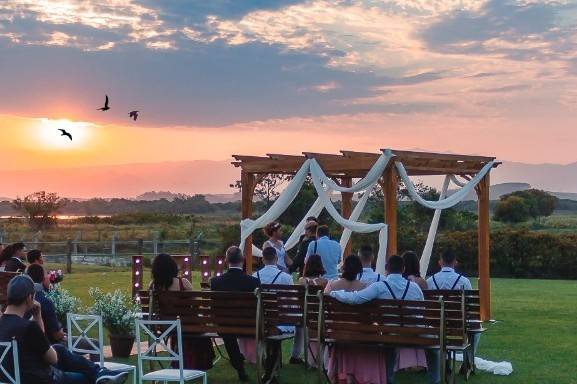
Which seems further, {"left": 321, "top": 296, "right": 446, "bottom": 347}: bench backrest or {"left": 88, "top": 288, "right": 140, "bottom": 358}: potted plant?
{"left": 88, "top": 288, "right": 140, "bottom": 358}: potted plant

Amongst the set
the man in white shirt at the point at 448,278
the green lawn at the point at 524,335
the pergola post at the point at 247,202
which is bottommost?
the green lawn at the point at 524,335

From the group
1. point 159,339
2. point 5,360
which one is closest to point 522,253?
point 159,339

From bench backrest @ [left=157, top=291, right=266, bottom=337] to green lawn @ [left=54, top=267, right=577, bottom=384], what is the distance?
28.2 inches

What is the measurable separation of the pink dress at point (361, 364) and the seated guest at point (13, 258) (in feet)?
18.1

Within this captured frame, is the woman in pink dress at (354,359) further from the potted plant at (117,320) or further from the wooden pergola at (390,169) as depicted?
the wooden pergola at (390,169)

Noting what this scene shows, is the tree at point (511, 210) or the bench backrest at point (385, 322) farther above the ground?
the tree at point (511, 210)

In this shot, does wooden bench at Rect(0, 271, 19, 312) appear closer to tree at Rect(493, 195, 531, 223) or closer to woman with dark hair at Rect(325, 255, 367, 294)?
woman with dark hair at Rect(325, 255, 367, 294)

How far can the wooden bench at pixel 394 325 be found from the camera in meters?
9.00

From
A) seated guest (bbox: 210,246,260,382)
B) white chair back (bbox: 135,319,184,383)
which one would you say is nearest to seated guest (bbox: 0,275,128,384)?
white chair back (bbox: 135,319,184,383)

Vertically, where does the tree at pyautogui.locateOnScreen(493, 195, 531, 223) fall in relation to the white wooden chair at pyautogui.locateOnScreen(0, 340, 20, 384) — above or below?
above

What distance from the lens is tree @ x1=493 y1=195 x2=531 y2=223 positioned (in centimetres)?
→ 6288

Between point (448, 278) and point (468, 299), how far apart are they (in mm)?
1101

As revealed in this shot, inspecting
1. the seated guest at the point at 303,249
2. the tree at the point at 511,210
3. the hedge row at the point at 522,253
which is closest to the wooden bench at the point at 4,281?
the seated guest at the point at 303,249

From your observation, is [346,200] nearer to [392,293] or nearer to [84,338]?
[392,293]
